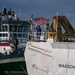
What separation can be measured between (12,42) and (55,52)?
12.9 m

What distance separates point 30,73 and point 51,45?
2698 millimetres

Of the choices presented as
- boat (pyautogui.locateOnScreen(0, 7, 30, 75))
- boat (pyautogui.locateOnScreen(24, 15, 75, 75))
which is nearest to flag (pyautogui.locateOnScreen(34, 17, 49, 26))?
boat (pyautogui.locateOnScreen(0, 7, 30, 75))

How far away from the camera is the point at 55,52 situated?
15.4 metres

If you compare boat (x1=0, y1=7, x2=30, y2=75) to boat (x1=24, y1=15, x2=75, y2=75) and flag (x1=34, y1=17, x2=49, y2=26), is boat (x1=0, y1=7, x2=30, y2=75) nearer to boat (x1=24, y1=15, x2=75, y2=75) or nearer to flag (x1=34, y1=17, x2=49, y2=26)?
flag (x1=34, y1=17, x2=49, y2=26)

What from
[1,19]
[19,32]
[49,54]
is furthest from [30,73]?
[1,19]

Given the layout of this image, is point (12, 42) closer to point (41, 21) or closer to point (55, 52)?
point (41, 21)

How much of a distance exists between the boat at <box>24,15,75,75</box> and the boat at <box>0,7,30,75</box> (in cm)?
540

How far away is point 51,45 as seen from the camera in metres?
15.9

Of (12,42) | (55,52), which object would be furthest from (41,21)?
(55,52)

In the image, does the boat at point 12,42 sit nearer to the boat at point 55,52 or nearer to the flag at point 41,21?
the flag at point 41,21

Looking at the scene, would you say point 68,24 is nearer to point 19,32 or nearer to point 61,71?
point 61,71

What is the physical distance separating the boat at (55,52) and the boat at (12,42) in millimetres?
5402

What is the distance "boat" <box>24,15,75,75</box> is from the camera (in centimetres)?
1491

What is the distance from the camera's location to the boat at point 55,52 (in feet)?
48.9
